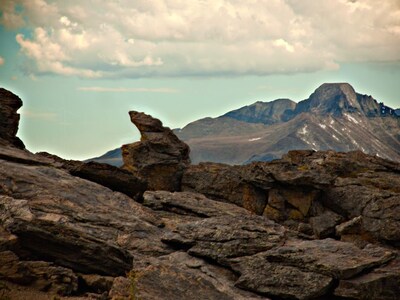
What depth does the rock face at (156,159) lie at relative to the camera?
64.0 m

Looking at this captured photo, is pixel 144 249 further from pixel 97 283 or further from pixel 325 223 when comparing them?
pixel 325 223

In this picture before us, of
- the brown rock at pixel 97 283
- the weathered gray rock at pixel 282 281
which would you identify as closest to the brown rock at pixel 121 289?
the brown rock at pixel 97 283

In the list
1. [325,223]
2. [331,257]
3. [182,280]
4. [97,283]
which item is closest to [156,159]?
[325,223]

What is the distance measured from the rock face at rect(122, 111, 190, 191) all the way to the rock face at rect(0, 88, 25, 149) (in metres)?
16.2

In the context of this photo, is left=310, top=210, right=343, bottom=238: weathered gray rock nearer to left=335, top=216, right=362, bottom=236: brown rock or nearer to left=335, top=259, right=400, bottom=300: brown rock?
left=335, top=216, right=362, bottom=236: brown rock

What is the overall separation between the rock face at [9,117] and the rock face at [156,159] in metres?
16.2

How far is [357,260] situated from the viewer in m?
31.4

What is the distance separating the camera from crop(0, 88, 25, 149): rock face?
167 ft

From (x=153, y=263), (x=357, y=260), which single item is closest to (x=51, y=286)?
(x=153, y=263)

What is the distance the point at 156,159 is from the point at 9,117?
19583 mm

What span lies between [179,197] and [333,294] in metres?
19.4

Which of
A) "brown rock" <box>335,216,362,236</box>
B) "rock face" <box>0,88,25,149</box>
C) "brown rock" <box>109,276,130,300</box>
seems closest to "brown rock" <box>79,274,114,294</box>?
"brown rock" <box>109,276,130,300</box>

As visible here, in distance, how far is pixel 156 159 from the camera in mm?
65000

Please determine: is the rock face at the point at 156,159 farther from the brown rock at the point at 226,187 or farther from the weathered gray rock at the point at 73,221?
the weathered gray rock at the point at 73,221
